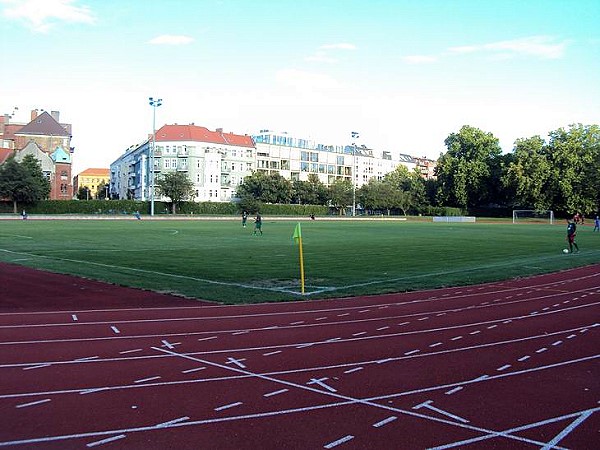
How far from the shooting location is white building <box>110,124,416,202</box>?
118938mm

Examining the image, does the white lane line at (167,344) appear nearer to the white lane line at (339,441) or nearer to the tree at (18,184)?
the white lane line at (339,441)

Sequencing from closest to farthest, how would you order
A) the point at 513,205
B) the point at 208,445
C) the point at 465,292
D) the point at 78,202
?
1. the point at 208,445
2. the point at 465,292
3. the point at 78,202
4. the point at 513,205

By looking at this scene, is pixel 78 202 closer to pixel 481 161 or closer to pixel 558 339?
pixel 481 161

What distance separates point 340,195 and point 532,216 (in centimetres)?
3811

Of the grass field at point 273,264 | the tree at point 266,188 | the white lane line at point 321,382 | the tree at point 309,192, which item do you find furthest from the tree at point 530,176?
the white lane line at point 321,382

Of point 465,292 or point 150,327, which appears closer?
point 150,327

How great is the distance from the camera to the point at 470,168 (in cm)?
11256

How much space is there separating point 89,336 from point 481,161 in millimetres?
110912

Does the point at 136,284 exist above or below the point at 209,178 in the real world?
below

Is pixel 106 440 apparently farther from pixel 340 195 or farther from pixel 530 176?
pixel 340 195

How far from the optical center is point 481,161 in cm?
11325

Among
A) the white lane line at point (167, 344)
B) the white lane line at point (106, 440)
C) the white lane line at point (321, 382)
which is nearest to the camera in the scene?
the white lane line at point (106, 440)

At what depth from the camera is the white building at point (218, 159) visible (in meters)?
119

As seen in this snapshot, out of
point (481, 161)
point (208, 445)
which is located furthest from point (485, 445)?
point (481, 161)
